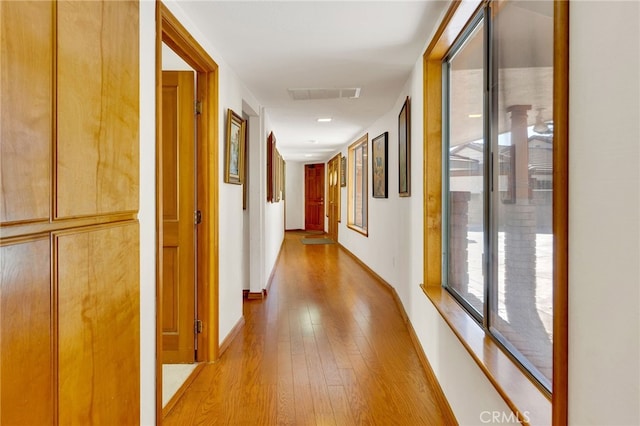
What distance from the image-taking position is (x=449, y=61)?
233cm

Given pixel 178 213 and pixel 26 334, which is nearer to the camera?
pixel 26 334

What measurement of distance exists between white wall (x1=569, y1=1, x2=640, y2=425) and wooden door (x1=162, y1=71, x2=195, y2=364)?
2.20 meters

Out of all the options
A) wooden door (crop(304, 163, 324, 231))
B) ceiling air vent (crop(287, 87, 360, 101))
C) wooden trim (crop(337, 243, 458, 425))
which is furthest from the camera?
wooden door (crop(304, 163, 324, 231))

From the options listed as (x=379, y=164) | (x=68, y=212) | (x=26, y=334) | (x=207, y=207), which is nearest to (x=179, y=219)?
(x=207, y=207)

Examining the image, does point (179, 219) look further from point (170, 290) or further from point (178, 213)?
point (170, 290)

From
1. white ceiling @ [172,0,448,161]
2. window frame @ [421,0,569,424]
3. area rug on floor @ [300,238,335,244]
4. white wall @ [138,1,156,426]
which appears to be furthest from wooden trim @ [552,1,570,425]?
area rug on floor @ [300,238,335,244]

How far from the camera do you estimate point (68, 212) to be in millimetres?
1049

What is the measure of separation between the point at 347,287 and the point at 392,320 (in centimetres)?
134

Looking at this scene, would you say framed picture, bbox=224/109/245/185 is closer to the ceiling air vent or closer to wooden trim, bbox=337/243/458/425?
the ceiling air vent

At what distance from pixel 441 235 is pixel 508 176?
1027 mm

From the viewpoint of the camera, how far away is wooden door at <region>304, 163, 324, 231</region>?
11507 millimetres

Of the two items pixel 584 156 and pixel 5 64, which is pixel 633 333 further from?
pixel 5 64

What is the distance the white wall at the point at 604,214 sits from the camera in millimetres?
683

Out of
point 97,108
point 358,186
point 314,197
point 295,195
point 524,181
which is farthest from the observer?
point 295,195
